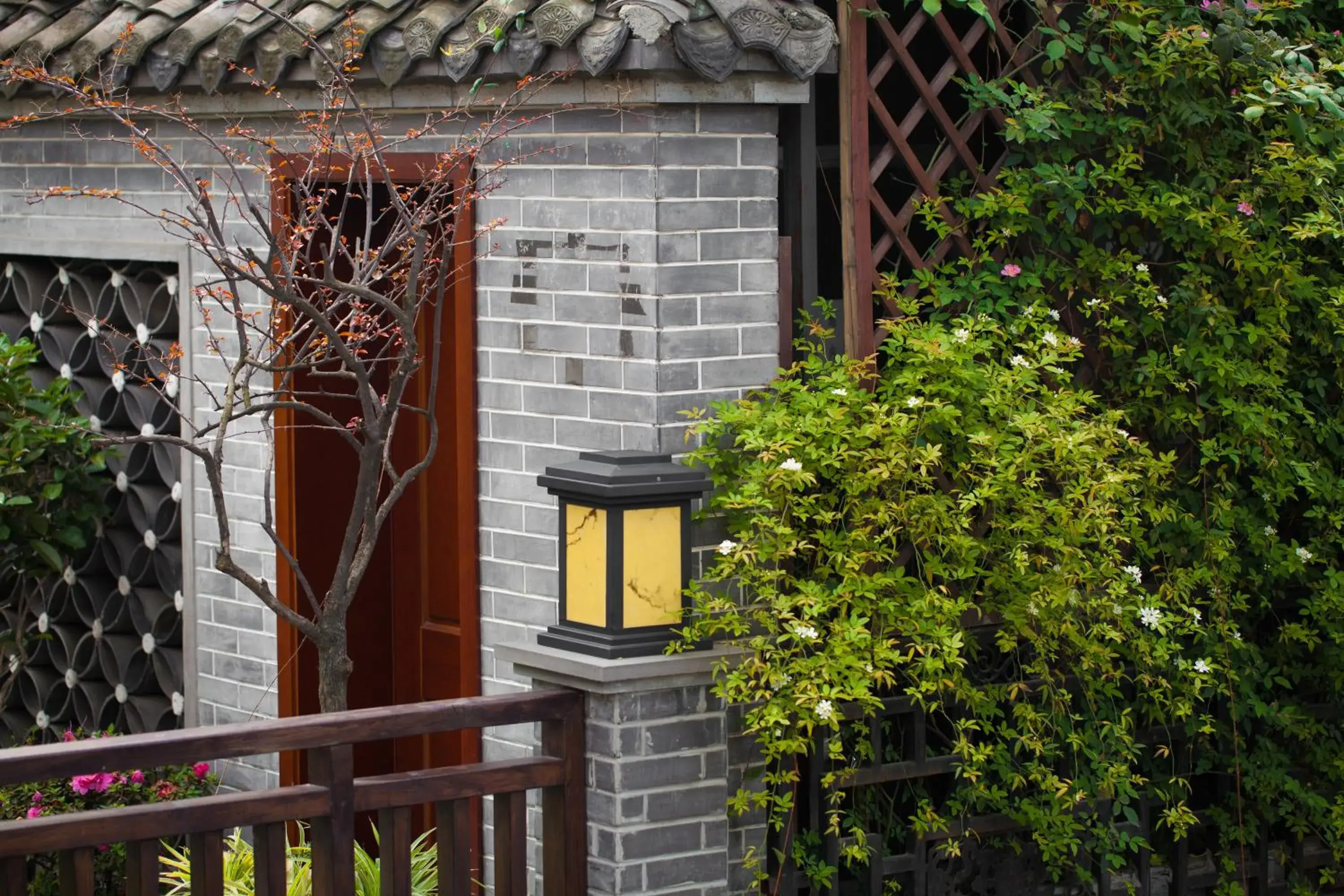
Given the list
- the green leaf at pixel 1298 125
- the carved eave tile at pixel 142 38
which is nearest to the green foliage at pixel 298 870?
the carved eave tile at pixel 142 38

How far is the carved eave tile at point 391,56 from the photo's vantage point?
6445 millimetres

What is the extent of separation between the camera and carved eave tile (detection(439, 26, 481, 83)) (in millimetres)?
6207

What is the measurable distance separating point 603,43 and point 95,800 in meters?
3.42

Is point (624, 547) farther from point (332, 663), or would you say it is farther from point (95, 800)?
point (95, 800)

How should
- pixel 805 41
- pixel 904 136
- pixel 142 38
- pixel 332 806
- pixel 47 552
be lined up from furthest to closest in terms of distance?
pixel 47 552, pixel 142 38, pixel 904 136, pixel 805 41, pixel 332 806

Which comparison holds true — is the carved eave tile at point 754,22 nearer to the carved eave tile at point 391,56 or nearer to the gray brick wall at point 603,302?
the gray brick wall at point 603,302

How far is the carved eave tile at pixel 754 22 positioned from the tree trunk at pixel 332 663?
214 cm

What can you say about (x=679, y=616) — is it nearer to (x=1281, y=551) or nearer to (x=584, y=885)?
(x=584, y=885)

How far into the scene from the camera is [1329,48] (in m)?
7.27

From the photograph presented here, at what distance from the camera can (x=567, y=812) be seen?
6023mm

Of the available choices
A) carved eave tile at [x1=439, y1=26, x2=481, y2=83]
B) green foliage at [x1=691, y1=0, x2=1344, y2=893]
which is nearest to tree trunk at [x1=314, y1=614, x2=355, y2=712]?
green foliage at [x1=691, y1=0, x2=1344, y2=893]

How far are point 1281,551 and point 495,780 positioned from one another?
3.02 m

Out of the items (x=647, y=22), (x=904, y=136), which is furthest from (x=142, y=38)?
(x=904, y=136)

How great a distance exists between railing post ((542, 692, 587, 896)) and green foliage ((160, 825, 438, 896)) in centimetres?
44
